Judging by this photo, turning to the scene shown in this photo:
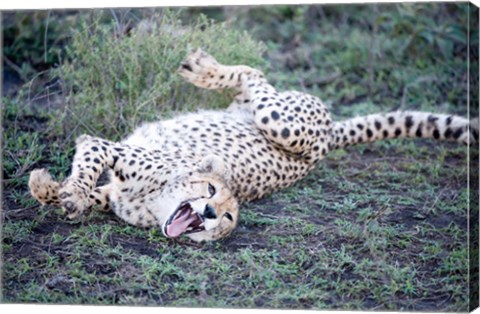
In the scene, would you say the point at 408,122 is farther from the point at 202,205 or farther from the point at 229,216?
the point at 202,205

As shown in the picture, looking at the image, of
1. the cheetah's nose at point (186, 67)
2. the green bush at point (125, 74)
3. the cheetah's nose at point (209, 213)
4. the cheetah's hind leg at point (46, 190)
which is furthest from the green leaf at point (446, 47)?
→ the cheetah's hind leg at point (46, 190)

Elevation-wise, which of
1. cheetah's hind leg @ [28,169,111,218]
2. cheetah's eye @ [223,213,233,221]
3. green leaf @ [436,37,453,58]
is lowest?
cheetah's hind leg @ [28,169,111,218]

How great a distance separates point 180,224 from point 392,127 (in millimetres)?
1572

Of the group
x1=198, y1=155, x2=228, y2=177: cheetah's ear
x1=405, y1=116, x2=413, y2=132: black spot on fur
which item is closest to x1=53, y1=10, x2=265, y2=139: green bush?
x1=198, y1=155, x2=228, y2=177: cheetah's ear

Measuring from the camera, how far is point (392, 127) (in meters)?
5.48

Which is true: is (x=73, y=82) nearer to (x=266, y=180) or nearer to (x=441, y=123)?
(x=266, y=180)

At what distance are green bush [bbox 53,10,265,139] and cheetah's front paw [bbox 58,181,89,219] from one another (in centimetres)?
70

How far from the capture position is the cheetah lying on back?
459 cm

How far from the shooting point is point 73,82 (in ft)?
17.6

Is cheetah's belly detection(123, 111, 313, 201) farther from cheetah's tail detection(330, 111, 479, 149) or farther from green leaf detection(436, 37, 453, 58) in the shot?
green leaf detection(436, 37, 453, 58)

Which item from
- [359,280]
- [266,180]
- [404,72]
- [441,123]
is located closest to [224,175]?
[266,180]

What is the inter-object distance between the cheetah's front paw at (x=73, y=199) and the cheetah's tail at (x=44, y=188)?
151 millimetres

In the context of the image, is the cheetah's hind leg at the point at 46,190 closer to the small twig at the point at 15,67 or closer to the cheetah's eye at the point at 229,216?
the cheetah's eye at the point at 229,216

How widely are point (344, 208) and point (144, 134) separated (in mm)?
1089
